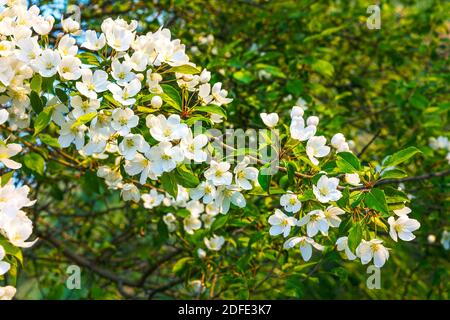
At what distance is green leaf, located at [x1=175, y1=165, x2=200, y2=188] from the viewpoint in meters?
1.43

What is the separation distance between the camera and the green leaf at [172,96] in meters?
1.42

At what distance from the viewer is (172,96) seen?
4.69 ft

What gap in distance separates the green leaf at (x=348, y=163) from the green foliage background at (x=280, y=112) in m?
0.42

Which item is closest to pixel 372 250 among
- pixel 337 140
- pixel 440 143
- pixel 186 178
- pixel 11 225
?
pixel 337 140

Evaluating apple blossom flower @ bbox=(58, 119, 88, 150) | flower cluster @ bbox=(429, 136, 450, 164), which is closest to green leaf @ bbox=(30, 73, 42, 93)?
apple blossom flower @ bbox=(58, 119, 88, 150)

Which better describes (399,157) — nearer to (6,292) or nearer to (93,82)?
(93,82)

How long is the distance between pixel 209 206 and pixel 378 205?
0.86 metres

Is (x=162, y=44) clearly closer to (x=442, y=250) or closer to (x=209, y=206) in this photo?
(x=209, y=206)

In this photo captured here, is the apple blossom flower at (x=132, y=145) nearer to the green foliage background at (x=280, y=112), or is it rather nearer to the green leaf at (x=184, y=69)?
the green leaf at (x=184, y=69)

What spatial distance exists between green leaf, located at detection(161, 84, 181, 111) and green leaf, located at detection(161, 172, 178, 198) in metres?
0.16

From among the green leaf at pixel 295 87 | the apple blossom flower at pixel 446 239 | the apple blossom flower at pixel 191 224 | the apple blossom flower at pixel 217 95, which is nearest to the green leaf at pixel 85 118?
the apple blossom flower at pixel 217 95

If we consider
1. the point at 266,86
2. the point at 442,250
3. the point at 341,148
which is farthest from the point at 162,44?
the point at 442,250

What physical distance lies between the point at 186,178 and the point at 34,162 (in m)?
0.78

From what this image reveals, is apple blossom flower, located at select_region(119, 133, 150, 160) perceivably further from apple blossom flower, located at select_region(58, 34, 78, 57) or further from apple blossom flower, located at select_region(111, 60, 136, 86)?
apple blossom flower, located at select_region(58, 34, 78, 57)
